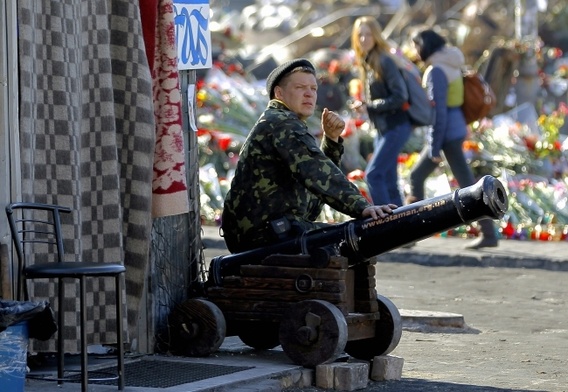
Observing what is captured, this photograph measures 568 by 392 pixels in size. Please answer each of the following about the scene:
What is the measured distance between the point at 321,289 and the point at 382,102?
5.70 m

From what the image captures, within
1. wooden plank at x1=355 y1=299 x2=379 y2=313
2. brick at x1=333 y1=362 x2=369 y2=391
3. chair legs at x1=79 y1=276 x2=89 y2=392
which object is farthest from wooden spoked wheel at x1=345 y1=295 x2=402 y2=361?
chair legs at x1=79 y1=276 x2=89 y2=392

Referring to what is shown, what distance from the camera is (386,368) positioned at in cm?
775

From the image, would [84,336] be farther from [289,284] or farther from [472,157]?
[472,157]

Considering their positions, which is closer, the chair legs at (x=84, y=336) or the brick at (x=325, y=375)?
the chair legs at (x=84, y=336)

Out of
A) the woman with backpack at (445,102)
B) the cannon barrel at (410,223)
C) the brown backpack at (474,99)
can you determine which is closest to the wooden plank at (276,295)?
the cannon barrel at (410,223)

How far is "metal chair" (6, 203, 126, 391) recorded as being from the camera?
243 inches

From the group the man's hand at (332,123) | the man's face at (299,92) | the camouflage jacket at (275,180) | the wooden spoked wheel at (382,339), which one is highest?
the man's face at (299,92)

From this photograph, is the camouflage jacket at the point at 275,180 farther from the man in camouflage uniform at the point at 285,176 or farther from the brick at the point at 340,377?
the brick at the point at 340,377

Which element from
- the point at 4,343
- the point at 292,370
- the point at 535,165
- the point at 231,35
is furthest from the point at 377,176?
the point at 231,35

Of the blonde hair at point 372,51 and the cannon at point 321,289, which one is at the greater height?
the blonde hair at point 372,51

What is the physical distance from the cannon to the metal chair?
1070 millimetres

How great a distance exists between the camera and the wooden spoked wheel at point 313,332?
7.45 m

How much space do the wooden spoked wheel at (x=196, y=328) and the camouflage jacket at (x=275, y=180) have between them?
0.43 meters

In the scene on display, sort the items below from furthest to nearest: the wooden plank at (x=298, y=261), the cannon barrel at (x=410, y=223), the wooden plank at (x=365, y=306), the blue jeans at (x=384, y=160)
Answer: the blue jeans at (x=384, y=160) < the wooden plank at (x=365, y=306) < the wooden plank at (x=298, y=261) < the cannon barrel at (x=410, y=223)
